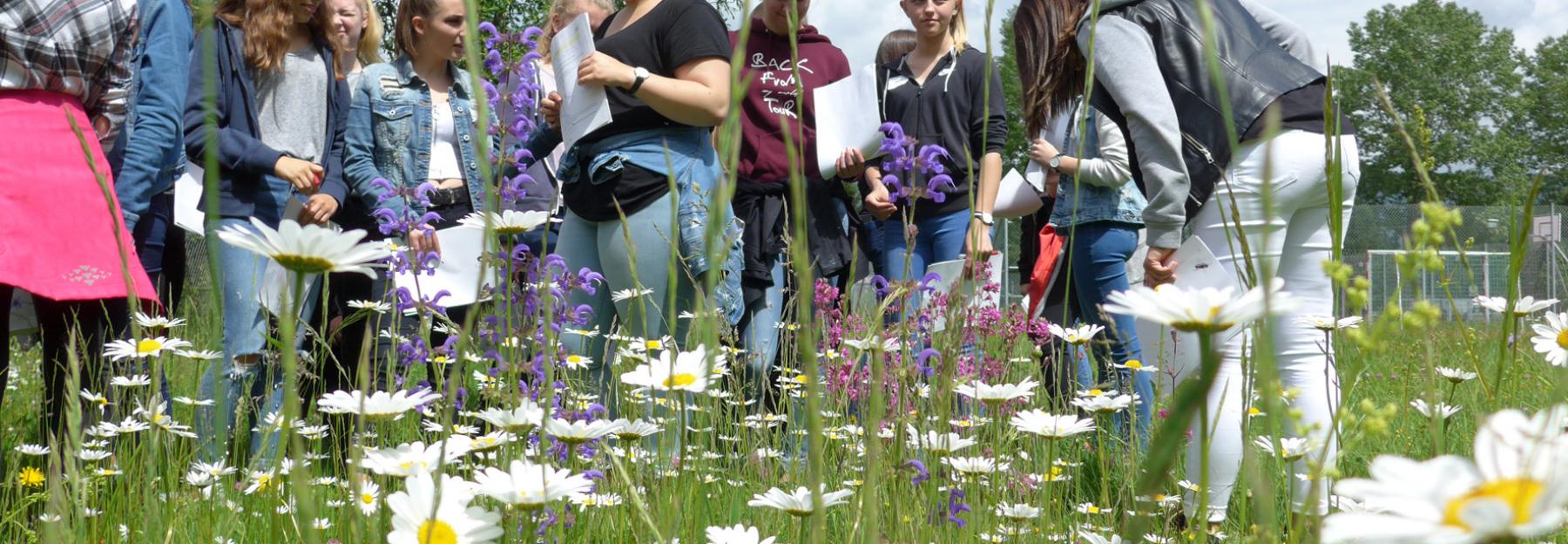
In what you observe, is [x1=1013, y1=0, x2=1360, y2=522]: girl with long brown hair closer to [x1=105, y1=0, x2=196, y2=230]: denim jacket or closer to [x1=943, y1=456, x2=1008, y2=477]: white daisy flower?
[x1=943, y1=456, x2=1008, y2=477]: white daisy flower

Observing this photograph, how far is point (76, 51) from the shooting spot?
7.79 feet

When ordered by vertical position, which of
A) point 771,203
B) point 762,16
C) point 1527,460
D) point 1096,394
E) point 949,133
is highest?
point 762,16

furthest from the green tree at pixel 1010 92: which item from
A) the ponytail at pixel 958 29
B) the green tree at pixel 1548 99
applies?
the ponytail at pixel 958 29

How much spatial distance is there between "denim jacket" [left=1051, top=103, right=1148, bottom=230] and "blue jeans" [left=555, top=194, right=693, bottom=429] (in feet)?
3.84

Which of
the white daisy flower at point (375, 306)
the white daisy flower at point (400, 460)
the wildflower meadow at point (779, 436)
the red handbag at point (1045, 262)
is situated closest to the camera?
the wildflower meadow at point (779, 436)

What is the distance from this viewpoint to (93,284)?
239 cm

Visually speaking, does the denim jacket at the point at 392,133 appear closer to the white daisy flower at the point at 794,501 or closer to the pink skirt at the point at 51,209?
the pink skirt at the point at 51,209

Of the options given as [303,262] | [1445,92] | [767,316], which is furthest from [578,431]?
[1445,92]

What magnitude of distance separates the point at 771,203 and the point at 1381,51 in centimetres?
4895

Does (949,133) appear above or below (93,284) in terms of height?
above

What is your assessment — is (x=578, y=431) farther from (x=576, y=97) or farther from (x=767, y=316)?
(x=767, y=316)

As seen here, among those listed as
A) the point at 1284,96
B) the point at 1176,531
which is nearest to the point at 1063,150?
the point at 1284,96

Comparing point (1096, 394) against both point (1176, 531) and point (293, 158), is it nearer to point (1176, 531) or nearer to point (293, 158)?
point (1176, 531)

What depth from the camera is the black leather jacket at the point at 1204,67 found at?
253 cm
